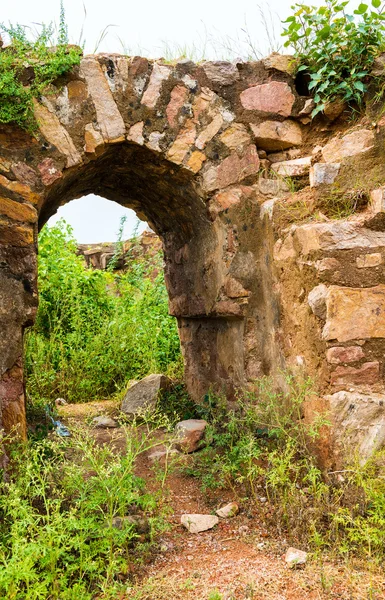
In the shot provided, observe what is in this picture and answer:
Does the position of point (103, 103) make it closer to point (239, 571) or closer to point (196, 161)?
point (196, 161)

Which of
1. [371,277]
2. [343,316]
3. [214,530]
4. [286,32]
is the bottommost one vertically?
[214,530]

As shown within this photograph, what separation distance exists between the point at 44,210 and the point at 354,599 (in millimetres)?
2879

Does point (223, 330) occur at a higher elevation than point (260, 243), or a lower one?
lower

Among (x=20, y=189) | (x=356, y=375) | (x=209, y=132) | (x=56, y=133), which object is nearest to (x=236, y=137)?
(x=209, y=132)

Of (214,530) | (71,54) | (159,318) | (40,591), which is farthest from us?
(159,318)

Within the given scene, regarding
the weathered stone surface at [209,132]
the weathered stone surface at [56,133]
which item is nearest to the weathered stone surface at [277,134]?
the weathered stone surface at [209,132]

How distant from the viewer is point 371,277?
115 inches

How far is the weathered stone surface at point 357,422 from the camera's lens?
9.20 feet

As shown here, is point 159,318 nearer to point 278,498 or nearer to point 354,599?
→ point 278,498

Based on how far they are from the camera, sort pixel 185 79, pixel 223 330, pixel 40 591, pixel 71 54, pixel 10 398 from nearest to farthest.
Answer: pixel 40 591, pixel 10 398, pixel 71 54, pixel 185 79, pixel 223 330

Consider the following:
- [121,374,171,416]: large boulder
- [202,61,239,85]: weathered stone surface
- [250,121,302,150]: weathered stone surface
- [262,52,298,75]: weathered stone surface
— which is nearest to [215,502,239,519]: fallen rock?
[121,374,171,416]: large boulder

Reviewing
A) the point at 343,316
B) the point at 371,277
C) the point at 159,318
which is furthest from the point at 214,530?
the point at 159,318

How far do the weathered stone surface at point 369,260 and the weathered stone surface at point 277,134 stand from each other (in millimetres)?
1246

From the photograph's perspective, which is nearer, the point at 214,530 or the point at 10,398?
the point at 214,530
